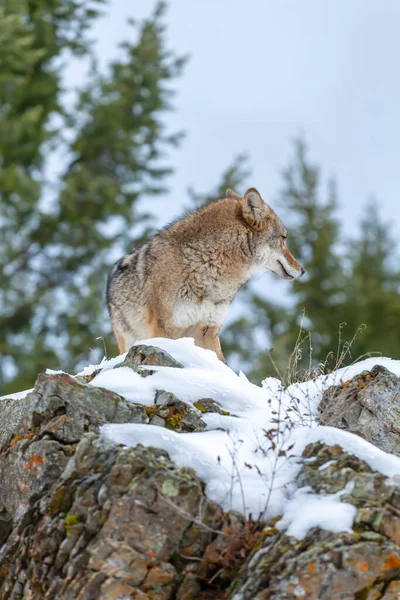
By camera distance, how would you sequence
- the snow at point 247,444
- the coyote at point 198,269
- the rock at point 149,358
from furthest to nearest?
the coyote at point 198,269, the rock at point 149,358, the snow at point 247,444

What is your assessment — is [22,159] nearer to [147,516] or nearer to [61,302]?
[61,302]

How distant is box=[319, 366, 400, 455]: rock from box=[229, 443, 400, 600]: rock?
152 centimetres

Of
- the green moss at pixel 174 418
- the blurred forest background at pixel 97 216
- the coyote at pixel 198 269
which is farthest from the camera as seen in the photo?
the blurred forest background at pixel 97 216

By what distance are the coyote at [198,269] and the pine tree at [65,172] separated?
13825 mm

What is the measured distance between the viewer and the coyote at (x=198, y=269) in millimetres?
7852

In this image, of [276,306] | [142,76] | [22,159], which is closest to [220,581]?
[276,306]

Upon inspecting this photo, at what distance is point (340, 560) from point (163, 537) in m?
0.87

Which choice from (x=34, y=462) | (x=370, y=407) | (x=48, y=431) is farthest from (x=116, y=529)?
(x=370, y=407)

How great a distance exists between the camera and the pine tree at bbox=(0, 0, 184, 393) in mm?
24547

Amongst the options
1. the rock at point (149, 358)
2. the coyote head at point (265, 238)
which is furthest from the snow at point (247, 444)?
the coyote head at point (265, 238)

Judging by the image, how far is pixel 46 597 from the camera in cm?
415

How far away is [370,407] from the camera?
5.86 m

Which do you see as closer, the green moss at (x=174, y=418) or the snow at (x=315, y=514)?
the snow at (x=315, y=514)

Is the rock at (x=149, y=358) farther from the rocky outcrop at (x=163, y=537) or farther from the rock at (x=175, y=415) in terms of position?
the rocky outcrop at (x=163, y=537)
